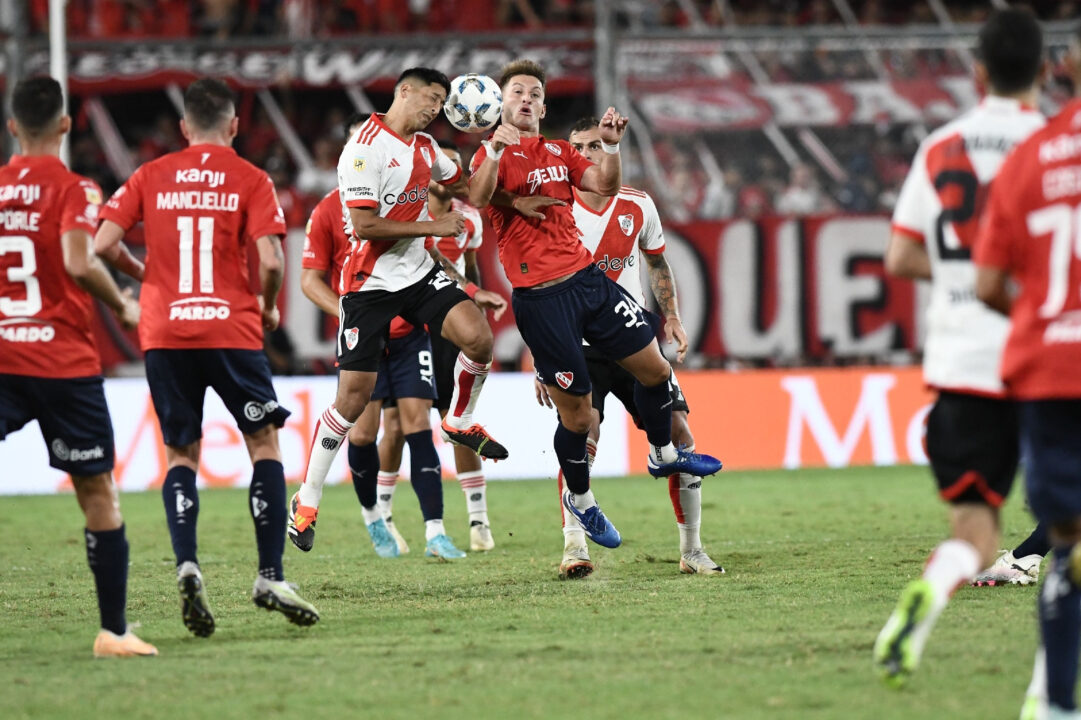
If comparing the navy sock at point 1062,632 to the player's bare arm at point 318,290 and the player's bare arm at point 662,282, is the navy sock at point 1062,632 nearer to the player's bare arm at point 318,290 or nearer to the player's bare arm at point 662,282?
the player's bare arm at point 662,282

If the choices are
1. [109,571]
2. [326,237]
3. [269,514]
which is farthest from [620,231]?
[109,571]

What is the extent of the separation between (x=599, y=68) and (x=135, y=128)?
315 inches

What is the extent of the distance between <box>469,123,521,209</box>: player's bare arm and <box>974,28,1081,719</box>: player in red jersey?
391cm

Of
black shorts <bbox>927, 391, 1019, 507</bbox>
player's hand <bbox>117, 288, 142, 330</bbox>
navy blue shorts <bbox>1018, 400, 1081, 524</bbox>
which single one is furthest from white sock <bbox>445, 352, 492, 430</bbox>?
navy blue shorts <bbox>1018, 400, 1081, 524</bbox>

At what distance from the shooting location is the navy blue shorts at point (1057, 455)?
167 inches

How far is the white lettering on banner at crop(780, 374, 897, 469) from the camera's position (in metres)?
16.2

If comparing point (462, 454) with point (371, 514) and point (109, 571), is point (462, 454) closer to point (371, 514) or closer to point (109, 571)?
point (371, 514)

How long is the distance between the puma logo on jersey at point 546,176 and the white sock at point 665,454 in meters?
1.64

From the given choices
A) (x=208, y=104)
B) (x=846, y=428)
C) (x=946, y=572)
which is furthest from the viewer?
(x=846, y=428)

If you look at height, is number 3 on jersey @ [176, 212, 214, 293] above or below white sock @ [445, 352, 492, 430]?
above

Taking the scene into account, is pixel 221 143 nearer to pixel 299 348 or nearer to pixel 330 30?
pixel 299 348

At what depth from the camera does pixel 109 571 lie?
19.5ft

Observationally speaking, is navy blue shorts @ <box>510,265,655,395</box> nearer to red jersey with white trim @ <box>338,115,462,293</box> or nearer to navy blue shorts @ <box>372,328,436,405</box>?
red jersey with white trim @ <box>338,115,462,293</box>

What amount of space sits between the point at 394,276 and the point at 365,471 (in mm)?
2113
